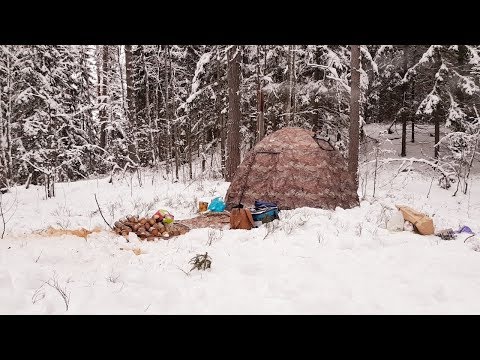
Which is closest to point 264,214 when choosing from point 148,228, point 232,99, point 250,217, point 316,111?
point 250,217

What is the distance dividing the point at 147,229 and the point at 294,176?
3365mm

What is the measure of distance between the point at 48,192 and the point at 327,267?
854 centimetres

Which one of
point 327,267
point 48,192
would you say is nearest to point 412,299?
point 327,267

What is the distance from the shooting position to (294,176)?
23.0 ft

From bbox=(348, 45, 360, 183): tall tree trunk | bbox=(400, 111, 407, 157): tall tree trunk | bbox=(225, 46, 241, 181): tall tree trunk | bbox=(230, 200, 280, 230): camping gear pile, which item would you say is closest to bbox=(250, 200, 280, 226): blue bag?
bbox=(230, 200, 280, 230): camping gear pile

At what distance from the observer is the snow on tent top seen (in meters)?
6.87

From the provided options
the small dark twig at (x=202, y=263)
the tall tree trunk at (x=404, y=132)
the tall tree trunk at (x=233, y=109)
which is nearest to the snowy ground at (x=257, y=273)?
the small dark twig at (x=202, y=263)

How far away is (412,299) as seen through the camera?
2.67 m

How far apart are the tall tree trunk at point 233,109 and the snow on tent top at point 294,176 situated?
3092 millimetres

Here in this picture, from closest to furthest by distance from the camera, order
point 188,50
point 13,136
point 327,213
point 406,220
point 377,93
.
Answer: point 406,220 → point 327,213 → point 13,136 → point 188,50 → point 377,93

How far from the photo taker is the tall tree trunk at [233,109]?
396 inches

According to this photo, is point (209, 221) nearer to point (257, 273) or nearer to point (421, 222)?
point (257, 273)
